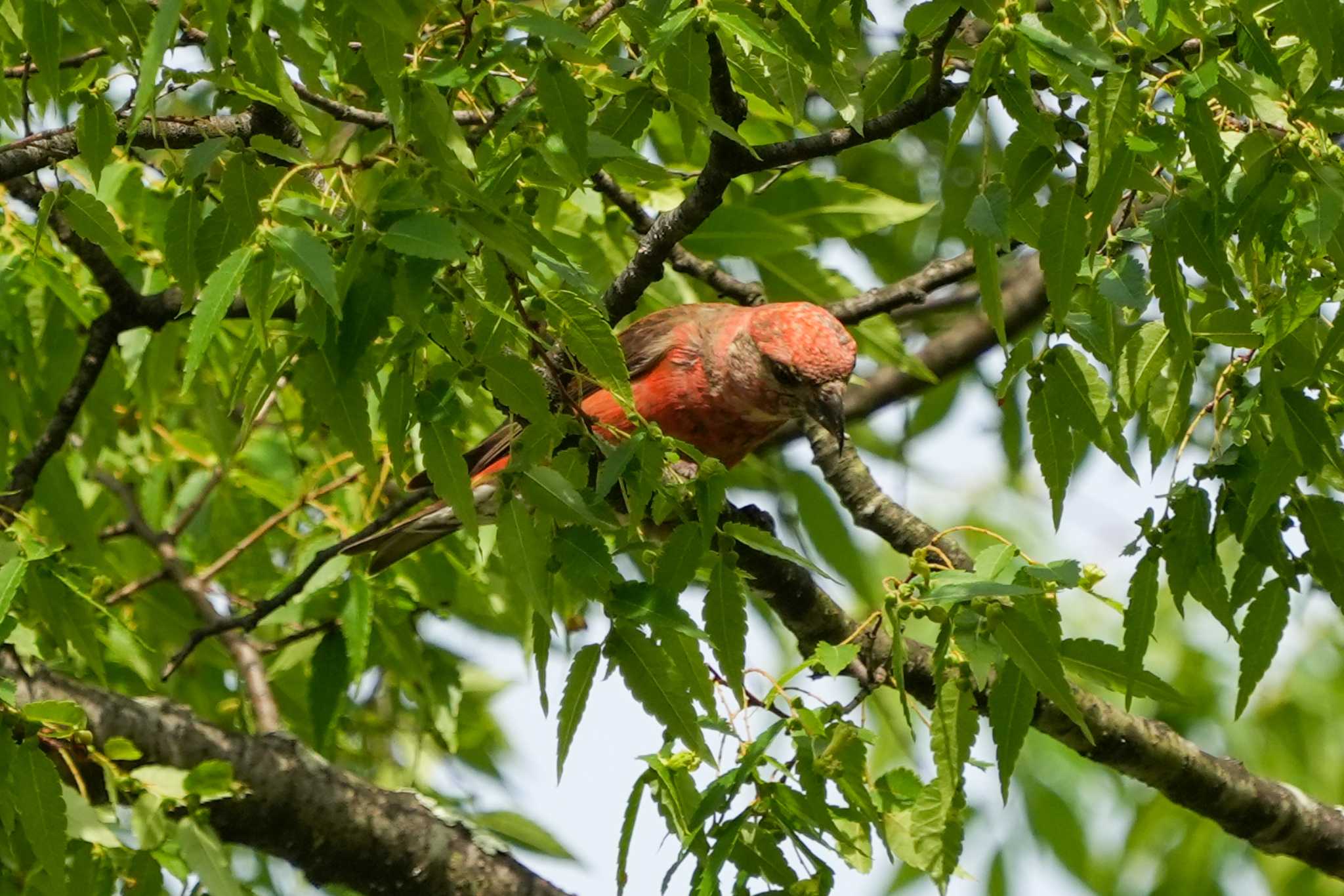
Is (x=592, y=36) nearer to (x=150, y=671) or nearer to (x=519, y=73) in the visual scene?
(x=519, y=73)

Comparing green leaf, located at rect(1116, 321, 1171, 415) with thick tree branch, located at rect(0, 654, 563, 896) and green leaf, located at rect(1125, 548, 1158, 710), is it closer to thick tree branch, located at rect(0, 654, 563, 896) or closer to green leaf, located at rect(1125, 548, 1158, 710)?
green leaf, located at rect(1125, 548, 1158, 710)

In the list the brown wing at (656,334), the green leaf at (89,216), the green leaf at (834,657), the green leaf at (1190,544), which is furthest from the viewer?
the brown wing at (656,334)

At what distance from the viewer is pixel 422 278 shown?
243 centimetres

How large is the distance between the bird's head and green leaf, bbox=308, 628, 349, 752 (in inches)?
71.6

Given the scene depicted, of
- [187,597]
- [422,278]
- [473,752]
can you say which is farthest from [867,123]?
[473,752]

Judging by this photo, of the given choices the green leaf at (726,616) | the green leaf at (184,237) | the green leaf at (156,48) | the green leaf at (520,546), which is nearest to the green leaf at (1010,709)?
the green leaf at (726,616)

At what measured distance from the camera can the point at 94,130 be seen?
3141 millimetres

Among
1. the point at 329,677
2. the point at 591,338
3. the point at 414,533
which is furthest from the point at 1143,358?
the point at 329,677

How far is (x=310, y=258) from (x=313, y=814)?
289 centimetres

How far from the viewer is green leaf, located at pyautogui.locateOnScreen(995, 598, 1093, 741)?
2.94 metres

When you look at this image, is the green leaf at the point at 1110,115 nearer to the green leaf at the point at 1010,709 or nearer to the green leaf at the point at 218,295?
the green leaf at the point at 1010,709

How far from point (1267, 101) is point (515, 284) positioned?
53.2 inches

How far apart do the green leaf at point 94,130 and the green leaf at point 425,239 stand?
104 centimetres

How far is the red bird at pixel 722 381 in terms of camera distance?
227 inches
